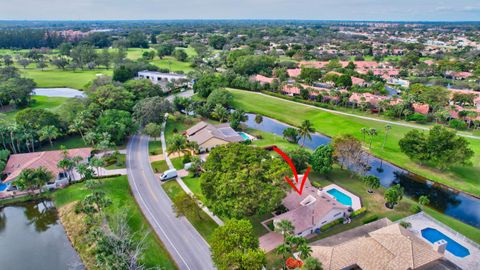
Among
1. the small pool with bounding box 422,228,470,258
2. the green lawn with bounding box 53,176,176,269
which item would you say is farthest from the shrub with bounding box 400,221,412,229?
the green lawn with bounding box 53,176,176,269

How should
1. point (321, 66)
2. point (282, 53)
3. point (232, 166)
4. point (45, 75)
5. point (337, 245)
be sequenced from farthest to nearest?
1. point (282, 53)
2. point (321, 66)
3. point (45, 75)
4. point (232, 166)
5. point (337, 245)

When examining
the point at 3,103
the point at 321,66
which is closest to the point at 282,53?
the point at 321,66

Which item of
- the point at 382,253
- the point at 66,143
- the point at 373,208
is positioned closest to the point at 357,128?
the point at 373,208

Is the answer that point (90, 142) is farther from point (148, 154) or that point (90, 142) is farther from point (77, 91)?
point (77, 91)

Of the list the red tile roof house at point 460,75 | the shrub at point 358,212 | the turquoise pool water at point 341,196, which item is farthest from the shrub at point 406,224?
the red tile roof house at point 460,75

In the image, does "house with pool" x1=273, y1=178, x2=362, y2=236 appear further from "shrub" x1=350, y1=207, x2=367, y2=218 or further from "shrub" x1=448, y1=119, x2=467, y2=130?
"shrub" x1=448, y1=119, x2=467, y2=130

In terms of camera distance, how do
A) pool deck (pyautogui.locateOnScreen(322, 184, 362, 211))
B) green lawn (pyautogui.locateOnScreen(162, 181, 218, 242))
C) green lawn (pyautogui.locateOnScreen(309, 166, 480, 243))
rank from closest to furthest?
green lawn (pyautogui.locateOnScreen(162, 181, 218, 242)), green lawn (pyautogui.locateOnScreen(309, 166, 480, 243)), pool deck (pyautogui.locateOnScreen(322, 184, 362, 211))

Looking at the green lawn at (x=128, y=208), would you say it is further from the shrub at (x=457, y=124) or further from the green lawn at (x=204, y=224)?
the shrub at (x=457, y=124)

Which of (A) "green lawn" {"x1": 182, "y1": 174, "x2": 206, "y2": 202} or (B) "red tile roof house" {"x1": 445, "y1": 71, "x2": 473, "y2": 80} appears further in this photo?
(B) "red tile roof house" {"x1": 445, "y1": 71, "x2": 473, "y2": 80}
